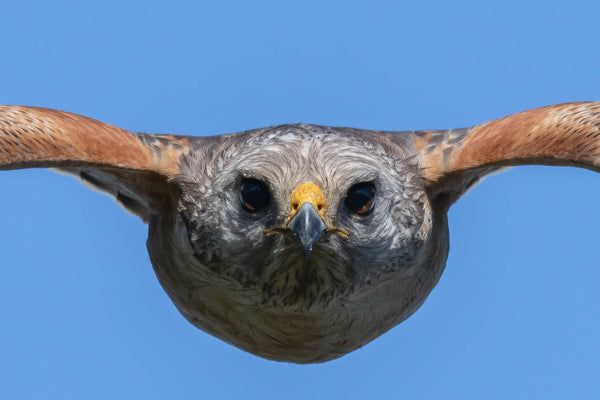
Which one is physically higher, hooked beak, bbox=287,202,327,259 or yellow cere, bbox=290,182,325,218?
yellow cere, bbox=290,182,325,218

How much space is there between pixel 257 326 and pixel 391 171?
1904 mm

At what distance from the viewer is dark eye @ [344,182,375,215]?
38.2ft

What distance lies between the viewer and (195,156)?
12.7 m

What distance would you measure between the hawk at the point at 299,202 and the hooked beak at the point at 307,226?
0.01 meters

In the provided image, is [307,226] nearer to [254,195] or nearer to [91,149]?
[254,195]

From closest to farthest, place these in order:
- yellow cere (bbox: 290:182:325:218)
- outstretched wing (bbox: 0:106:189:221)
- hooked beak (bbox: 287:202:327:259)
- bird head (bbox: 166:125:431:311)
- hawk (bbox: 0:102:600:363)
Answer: hooked beak (bbox: 287:202:327:259)
yellow cere (bbox: 290:182:325:218)
bird head (bbox: 166:125:431:311)
hawk (bbox: 0:102:600:363)
outstretched wing (bbox: 0:106:189:221)

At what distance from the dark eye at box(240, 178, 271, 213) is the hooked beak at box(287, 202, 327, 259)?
653 mm

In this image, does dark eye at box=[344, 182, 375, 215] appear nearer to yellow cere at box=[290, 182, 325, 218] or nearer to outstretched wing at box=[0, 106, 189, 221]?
yellow cere at box=[290, 182, 325, 218]

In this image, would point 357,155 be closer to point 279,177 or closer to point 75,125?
point 279,177

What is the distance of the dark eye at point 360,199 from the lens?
11633 mm

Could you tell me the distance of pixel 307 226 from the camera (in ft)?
35.6

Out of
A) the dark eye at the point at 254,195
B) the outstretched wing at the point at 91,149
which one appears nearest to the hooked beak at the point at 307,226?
the dark eye at the point at 254,195

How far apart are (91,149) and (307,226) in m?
2.42

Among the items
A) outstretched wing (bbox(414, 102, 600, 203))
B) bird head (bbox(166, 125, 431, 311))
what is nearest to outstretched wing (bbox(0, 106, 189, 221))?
bird head (bbox(166, 125, 431, 311))
